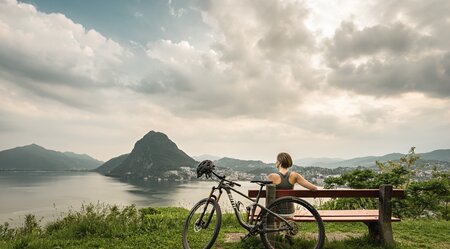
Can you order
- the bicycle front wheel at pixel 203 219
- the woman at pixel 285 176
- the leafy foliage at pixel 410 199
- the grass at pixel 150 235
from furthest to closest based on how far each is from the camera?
the leafy foliage at pixel 410 199 → the grass at pixel 150 235 → the woman at pixel 285 176 → the bicycle front wheel at pixel 203 219

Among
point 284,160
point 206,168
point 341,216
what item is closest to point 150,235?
point 206,168

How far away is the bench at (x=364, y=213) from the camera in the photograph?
17.1 ft

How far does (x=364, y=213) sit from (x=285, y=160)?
1955 millimetres

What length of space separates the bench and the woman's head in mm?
587

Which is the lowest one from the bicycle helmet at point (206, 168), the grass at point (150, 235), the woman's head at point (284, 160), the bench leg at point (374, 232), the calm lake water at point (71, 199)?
the calm lake water at point (71, 199)

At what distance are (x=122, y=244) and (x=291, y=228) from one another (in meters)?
3.50

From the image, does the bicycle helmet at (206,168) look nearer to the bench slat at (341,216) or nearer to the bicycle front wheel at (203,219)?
the bicycle front wheel at (203,219)

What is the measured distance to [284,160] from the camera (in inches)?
224

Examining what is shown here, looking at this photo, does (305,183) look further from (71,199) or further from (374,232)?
(71,199)

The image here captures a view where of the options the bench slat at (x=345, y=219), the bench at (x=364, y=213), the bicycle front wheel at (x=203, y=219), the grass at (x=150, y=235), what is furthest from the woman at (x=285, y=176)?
the bicycle front wheel at (x=203, y=219)

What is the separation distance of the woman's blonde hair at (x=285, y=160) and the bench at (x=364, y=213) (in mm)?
586

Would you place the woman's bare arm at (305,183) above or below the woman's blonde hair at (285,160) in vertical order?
below

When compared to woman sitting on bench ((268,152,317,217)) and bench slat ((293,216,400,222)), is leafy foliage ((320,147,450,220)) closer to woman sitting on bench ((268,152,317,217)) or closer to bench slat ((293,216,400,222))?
bench slat ((293,216,400,222))

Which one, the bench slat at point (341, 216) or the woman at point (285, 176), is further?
the woman at point (285, 176)
